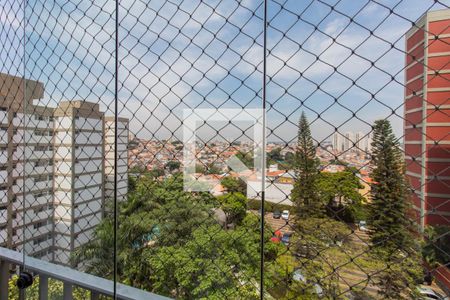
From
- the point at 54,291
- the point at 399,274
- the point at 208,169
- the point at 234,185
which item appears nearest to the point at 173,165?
the point at 208,169

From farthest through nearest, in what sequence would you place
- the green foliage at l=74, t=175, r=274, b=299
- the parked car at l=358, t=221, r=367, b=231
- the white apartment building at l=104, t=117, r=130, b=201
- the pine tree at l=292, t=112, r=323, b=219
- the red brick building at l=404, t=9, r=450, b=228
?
the green foliage at l=74, t=175, r=274, b=299 → the white apartment building at l=104, t=117, r=130, b=201 → the parked car at l=358, t=221, r=367, b=231 → the pine tree at l=292, t=112, r=323, b=219 → the red brick building at l=404, t=9, r=450, b=228

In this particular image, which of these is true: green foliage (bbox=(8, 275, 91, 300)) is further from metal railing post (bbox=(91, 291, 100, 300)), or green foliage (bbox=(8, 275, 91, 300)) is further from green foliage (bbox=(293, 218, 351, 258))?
green foliage (bbox=(293, 218, 351, 258))

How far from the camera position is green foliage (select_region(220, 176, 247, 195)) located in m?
0.85

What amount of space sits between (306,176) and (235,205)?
342mm

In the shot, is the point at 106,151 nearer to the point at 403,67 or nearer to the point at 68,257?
the point at 68,257

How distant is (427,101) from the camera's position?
0.53m

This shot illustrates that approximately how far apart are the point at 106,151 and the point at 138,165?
171mm

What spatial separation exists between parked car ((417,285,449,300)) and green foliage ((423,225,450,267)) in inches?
4.2

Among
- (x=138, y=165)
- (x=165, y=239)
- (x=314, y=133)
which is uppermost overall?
(x=314, y=133)

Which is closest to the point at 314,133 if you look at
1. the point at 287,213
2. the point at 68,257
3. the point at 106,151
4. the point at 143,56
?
the point at 287,213

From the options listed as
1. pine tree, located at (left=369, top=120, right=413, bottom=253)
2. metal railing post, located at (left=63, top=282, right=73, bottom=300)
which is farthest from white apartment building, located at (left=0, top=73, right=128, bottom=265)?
pine tree, located at (left=369, top=120, right=413, bottom=253)

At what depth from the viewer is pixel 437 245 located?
633mm

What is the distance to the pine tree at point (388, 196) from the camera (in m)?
0.58

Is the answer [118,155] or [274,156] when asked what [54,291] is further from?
[274,156]
